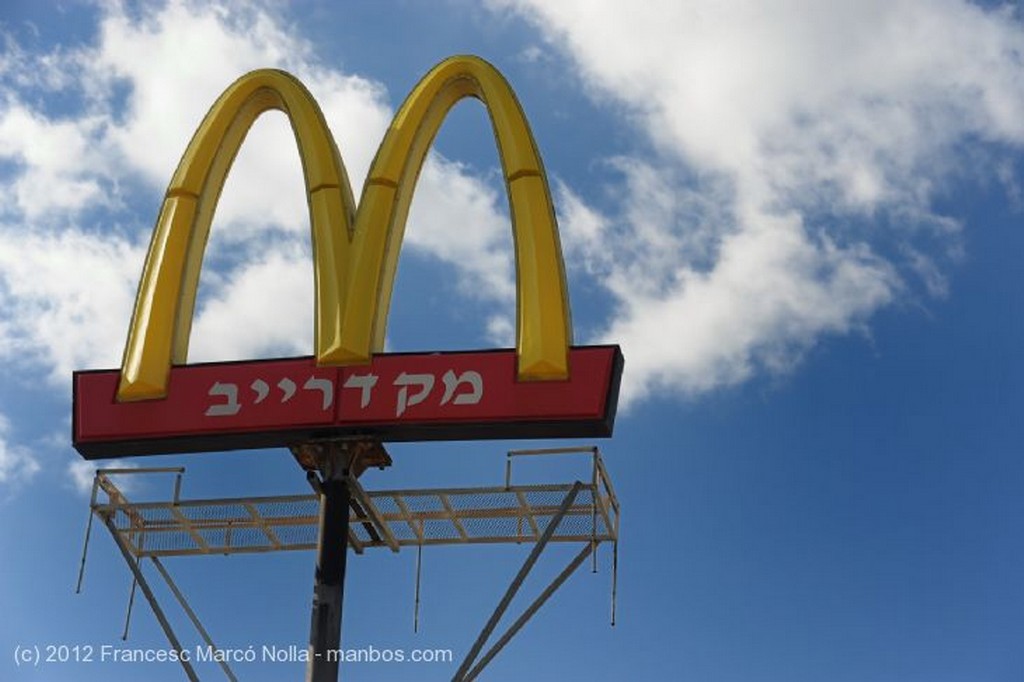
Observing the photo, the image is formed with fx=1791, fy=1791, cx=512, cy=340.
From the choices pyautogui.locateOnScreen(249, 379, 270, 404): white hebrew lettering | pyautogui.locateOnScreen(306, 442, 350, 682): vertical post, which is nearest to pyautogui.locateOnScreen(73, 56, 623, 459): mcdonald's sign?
pyautogui.locateOnScreen(249, 379, 270, 404): white hebrew lettering

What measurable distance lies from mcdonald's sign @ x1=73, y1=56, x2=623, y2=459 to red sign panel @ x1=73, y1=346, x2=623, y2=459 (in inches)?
0.8

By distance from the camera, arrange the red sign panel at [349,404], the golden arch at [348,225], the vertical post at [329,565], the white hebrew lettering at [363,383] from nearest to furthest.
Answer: the vertical post at [329,565] → the red sign panel at [349,404] → the white hebrew lettering at [363,383] → the golden arch at [348,225]

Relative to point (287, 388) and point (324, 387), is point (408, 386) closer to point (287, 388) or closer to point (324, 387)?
point (324, 387)

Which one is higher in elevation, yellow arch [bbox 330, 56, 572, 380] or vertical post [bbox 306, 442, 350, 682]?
yellow arch [bbox 330, 56, 572, 380]

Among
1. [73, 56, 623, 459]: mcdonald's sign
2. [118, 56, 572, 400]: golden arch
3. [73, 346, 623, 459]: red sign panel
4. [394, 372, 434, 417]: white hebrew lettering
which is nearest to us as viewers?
[73, 346, 623, 459]: red sign panel

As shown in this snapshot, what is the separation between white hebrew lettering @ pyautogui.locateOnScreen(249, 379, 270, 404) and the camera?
80.4 feet

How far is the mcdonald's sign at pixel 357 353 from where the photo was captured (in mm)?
23797

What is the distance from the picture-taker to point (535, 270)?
79.8 ft

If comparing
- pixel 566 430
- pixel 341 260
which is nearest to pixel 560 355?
pixel 566 430

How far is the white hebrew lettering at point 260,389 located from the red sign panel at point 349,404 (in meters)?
0.01

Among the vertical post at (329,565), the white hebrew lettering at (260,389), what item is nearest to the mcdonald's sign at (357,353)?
the white hebrew lettering at (260,389)

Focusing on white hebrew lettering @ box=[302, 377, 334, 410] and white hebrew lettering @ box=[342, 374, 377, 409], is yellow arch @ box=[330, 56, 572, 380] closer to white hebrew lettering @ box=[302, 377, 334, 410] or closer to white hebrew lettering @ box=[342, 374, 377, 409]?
white hebrew lettering @ box=[342, 374, 377, 409]

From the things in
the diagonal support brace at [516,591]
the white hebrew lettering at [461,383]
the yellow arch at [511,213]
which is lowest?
the diagonal support brace at [516,591]

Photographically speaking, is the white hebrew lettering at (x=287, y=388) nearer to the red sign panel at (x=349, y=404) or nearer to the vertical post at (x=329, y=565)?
the red sign panel at (x=349, y=404)
